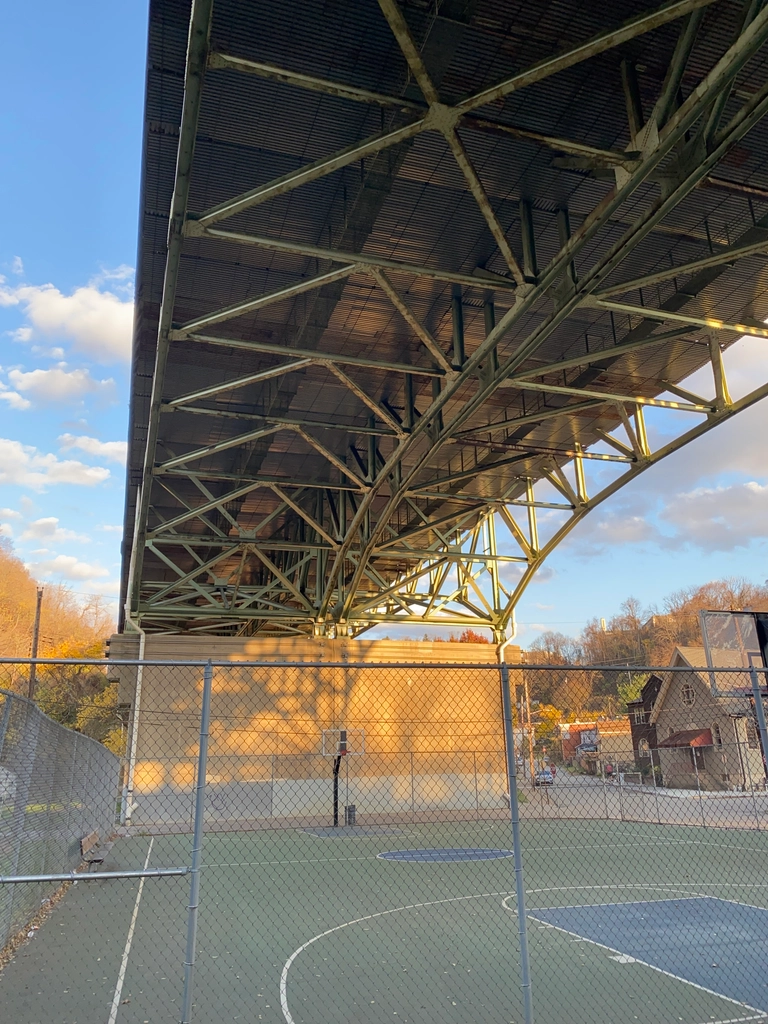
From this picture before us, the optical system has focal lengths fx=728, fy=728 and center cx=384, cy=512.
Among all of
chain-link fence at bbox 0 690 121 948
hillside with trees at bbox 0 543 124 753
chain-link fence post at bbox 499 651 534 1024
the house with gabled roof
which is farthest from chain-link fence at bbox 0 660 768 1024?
hillside with trees at bbox 0 543 124 753

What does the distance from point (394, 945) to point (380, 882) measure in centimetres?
622

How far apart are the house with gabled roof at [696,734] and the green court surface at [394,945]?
77.2 ft

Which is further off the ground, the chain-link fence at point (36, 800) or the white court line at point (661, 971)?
the chain-link fence at point (36, 800)

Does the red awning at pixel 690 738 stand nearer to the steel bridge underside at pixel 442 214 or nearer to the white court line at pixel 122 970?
the steel bridge underside at pixel 442 214

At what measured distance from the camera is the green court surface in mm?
7406

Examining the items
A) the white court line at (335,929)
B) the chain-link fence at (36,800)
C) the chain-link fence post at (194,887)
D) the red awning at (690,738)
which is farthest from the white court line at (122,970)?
the red awning at (690,738)

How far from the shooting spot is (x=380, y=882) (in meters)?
16.0

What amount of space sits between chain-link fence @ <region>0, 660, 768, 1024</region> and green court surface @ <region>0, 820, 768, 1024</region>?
0.17ft

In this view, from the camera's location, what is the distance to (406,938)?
10.6 m

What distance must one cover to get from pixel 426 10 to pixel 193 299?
23.7ft

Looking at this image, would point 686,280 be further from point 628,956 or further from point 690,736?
point 690,736

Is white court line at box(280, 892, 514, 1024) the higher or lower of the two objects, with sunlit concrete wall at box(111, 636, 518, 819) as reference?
lower

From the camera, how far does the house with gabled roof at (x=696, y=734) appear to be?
135ft

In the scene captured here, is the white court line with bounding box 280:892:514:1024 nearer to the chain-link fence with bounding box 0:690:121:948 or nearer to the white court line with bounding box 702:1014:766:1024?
the chain-link fence with bounding box 0:690:121:948
